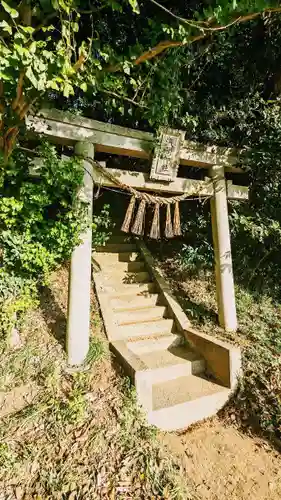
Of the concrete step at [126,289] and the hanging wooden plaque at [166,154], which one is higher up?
the hanging wooden plaque at [166,154]

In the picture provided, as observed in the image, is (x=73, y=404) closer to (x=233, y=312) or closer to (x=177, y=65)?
(x=233, y=312)

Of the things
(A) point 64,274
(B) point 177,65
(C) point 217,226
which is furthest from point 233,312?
(B) point 177,65

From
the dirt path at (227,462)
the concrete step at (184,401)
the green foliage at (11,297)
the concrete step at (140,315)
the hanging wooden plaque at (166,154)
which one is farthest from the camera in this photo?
the concrete step at (140,315)

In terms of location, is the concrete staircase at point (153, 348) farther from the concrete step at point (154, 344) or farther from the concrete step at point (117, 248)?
the concrete step at point (117, 248)

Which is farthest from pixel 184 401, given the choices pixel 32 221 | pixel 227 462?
pixel 32 221

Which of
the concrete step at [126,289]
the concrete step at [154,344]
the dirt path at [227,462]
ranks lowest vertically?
the dirt path at [227,462]

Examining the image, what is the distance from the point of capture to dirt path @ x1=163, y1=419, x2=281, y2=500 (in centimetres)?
239

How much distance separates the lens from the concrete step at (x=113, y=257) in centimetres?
521

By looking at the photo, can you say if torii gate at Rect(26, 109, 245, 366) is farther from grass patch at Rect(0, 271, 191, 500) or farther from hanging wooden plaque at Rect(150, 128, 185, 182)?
grass patch at Rect(0, 271, 191, 500)

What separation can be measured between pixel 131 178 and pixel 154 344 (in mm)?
2387

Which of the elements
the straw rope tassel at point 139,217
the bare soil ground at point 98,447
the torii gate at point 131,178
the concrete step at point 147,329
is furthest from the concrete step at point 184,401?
the straw rope tassel at point 139,217

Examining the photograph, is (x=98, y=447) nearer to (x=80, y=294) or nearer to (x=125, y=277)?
(x=80, y=294)

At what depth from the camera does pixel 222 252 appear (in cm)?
420

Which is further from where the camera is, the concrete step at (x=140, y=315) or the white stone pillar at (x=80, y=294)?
the concrete step at (x=140, y=315)
